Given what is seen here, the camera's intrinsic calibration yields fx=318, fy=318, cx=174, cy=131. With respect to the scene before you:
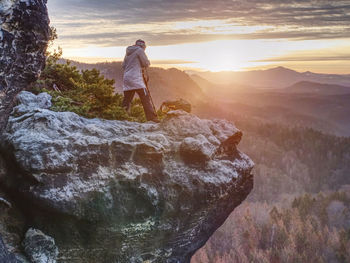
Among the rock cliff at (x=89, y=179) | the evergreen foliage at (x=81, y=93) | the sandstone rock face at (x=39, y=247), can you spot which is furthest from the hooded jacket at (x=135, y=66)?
the sandstone rock face at (x=39, y=247)

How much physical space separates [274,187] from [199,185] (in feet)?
336

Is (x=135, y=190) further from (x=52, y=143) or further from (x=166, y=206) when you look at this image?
(x=52, y=143)

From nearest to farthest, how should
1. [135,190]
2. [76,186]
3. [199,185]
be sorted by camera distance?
[76,186], [135,190], [199,185]

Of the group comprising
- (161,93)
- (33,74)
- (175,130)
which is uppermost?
(33,74)

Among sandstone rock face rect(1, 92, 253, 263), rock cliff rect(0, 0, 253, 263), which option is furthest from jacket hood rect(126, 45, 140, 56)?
rock cliff rect(0, 0, 253, 263)

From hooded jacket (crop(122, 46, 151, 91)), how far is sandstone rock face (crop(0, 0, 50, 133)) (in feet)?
13.4

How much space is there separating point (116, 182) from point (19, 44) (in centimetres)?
259

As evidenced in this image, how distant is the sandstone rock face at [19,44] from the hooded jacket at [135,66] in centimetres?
407

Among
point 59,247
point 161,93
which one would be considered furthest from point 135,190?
point 161,93

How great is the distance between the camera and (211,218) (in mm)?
6883

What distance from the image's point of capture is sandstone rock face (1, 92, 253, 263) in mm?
4992

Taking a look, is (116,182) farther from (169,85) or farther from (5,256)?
(169,85)

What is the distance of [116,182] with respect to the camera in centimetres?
543

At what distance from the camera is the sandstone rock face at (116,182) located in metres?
4.99
